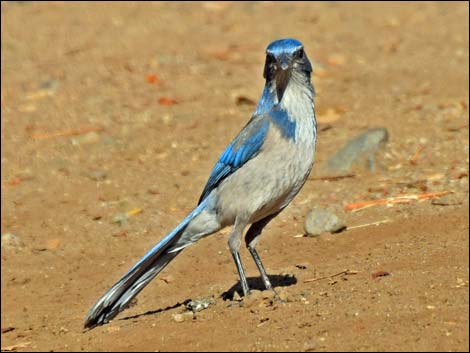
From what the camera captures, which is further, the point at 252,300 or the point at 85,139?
the point at 85,139

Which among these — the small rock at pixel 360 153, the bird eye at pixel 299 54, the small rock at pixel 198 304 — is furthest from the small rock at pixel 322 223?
the bird eye at pixel 299 54

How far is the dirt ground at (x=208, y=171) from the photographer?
23.6 ft

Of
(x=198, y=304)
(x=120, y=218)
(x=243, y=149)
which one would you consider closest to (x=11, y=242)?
(x=120, y=218)

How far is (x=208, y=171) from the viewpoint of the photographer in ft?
37.0

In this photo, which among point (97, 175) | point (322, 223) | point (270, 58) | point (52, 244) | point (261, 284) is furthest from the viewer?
point (97, 175)

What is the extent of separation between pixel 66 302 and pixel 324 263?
82.1 inches

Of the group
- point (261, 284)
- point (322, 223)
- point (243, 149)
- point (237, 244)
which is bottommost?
point (261, 284)

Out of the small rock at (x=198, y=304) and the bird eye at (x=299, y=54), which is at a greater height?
the bird eye at (x=299, y=54)

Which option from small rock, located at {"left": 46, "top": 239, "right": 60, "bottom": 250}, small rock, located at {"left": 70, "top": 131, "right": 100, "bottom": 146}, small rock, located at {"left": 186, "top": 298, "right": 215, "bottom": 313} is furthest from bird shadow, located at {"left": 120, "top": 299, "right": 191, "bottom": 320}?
small rock, located at {"left": 70, "top": 131, "right": 100, "bottom": 146}

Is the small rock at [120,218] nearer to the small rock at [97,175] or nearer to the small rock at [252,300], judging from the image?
the small rock at [97,175]

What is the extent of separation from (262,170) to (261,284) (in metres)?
1.29

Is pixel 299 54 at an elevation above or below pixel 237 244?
above

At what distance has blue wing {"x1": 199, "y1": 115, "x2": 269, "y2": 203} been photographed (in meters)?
7.59

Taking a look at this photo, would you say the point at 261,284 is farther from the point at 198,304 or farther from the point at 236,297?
the point at 198,304
